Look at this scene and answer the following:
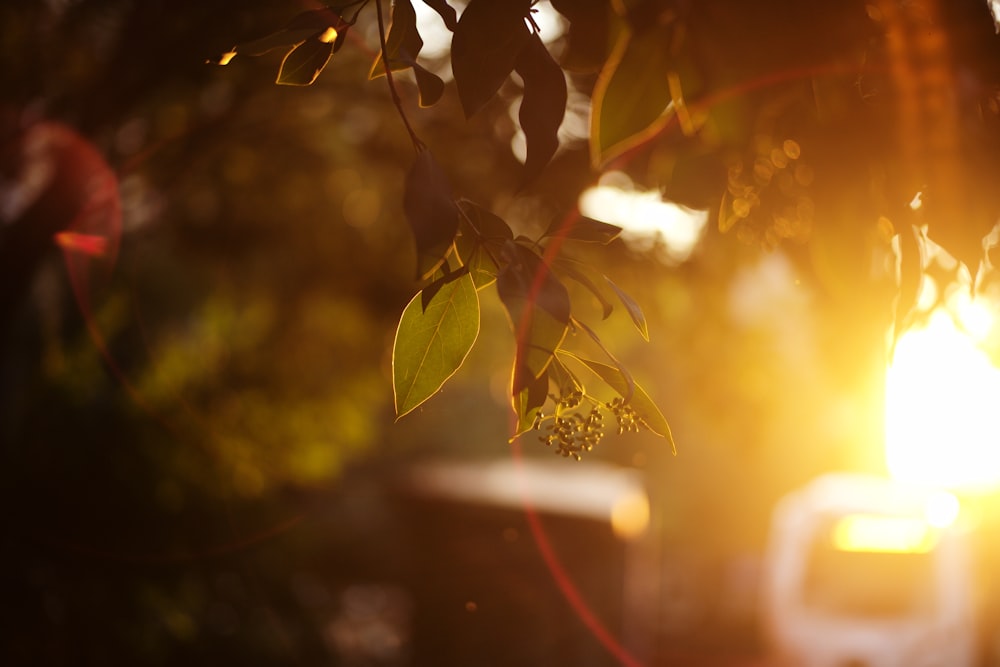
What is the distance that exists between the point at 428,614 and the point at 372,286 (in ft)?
10.3

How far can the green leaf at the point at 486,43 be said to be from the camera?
116cm

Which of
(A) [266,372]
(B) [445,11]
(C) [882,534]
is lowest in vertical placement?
(A) [266,372]

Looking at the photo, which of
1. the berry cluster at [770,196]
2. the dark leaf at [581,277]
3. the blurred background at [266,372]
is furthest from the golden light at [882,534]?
the dark leaf at [581,277]

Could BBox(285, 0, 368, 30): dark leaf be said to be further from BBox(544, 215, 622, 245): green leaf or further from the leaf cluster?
BBox(544, 215, 622, 245): green leaf

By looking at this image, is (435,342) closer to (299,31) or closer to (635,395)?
(635,395)

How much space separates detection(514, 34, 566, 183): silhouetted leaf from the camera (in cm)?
114

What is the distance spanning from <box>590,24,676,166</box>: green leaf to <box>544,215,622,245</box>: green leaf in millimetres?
108

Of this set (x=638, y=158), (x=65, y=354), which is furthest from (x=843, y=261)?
(x=65, y=354)

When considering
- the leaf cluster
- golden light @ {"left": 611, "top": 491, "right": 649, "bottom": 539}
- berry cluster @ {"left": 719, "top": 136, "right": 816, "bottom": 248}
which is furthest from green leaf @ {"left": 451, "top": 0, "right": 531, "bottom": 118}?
golden light @ {"left": 611, "top": 491, "right": 649, "bottom": 539}

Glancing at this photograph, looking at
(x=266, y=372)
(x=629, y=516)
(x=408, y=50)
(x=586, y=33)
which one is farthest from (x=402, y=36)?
(x=266, y=372)

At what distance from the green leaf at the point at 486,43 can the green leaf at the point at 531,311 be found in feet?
0.90

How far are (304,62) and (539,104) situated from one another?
0.41m

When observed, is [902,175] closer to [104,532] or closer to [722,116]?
[722,116]

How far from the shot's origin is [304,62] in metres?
1.37
